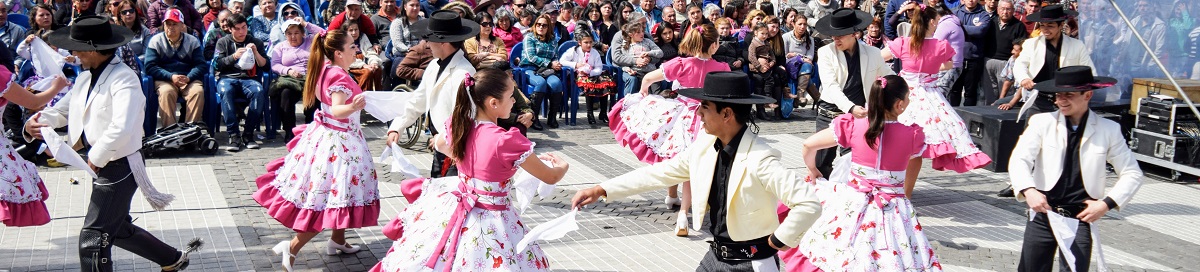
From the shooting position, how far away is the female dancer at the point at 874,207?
5781mm

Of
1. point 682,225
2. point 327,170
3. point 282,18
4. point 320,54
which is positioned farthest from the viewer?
point 282,18

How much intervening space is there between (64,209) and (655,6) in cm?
1028

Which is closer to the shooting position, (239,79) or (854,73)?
(854,73)

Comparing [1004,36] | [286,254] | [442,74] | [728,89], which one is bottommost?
[286,254]

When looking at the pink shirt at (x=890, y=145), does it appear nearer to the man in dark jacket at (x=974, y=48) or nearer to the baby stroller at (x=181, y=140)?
the baby stroller at (x=181, y=140)

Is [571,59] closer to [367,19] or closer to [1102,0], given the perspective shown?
[367,19]

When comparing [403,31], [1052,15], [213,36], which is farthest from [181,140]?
[1052,15]

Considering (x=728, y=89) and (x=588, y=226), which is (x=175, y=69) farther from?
(x=728, y=89)

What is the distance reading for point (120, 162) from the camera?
233 inches

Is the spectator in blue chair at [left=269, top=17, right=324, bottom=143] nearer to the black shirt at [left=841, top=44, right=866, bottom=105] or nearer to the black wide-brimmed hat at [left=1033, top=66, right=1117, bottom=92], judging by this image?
the black shirt at [left=841, top=44, right=866, bottom=105]

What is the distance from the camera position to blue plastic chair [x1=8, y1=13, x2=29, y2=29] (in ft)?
44.1

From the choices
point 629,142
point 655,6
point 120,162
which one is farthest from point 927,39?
point 655,6

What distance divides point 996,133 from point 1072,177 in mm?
5374

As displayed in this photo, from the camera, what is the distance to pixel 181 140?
11039 mm
